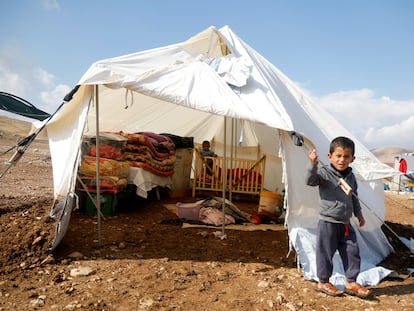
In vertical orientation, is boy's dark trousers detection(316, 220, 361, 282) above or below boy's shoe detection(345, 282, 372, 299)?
above

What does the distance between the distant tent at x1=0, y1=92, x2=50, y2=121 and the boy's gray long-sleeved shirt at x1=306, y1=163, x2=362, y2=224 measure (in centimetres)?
550

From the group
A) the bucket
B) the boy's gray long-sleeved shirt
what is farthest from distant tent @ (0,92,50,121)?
the boy's gray long-sleeved shirt

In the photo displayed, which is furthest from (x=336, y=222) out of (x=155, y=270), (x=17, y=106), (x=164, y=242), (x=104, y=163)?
(x=17, y=106)

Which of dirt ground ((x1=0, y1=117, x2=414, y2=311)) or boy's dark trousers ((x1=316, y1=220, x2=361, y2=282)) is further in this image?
boy's dark trousers ((x1=316, y1=220, x2=361, y2=282))

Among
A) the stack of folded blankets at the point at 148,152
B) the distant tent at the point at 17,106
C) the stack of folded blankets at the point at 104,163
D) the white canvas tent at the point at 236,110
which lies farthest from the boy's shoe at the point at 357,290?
the distant tent at the point at 17,106

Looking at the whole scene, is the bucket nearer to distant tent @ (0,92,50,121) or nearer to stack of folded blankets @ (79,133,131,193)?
stack of folded blankets @ (79,133,131,193)

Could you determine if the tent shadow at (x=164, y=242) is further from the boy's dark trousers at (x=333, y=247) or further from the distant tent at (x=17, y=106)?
the distant tent at (x=17, y=106)

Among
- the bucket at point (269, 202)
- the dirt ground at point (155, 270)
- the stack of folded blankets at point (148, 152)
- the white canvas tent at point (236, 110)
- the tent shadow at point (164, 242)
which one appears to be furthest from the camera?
the stack of folded blankets at point (148, 152)

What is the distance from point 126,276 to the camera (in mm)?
3385

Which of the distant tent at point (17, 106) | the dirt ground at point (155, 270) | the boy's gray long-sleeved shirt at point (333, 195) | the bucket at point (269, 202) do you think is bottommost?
the dirt ground at point (155, 270)

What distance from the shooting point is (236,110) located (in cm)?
386

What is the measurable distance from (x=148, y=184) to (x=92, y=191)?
41.5 inches

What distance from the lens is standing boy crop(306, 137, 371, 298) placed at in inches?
122

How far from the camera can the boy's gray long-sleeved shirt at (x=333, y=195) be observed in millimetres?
3091
